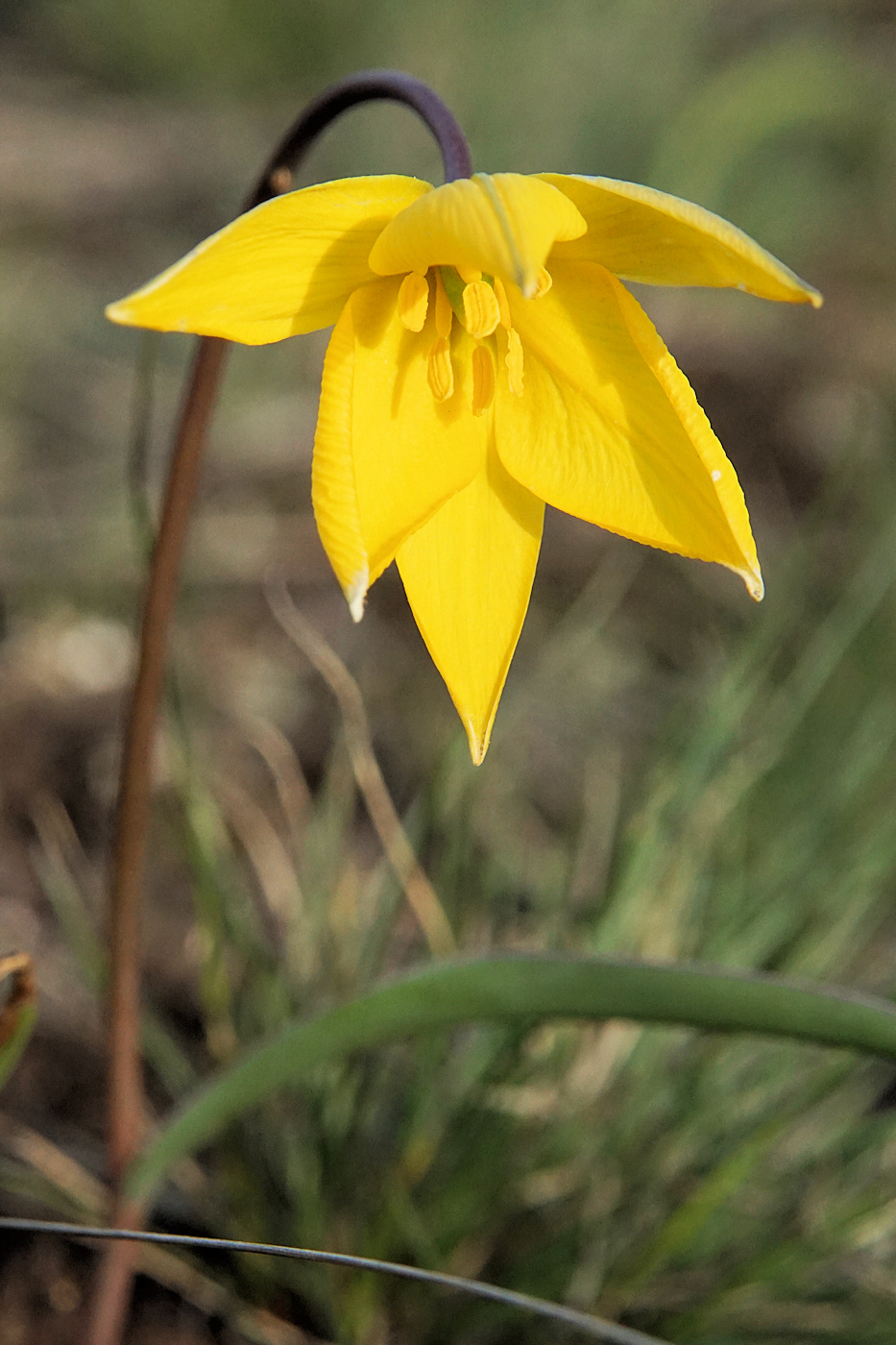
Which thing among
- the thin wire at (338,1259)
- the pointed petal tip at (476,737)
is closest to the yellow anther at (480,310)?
the pointed petal tip at (476,737)

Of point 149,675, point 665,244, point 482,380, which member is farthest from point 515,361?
point 149,675

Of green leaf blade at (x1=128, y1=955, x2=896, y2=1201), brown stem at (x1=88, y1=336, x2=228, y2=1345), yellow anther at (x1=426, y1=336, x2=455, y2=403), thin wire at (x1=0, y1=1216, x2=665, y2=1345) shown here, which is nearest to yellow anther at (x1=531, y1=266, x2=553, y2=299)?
yellow anther at (x1=426, y1=336, x2=455, y2=403)

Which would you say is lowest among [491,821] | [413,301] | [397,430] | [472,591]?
[491,821]

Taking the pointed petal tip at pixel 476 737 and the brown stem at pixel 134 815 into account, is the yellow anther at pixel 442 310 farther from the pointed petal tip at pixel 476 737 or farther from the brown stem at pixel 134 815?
the pointed petal tip at pixel 476 737

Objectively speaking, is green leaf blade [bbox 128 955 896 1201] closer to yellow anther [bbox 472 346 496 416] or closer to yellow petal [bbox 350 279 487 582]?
yellow petal [bbox 350 279 487 582]

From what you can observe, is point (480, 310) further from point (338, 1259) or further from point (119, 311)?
point (338, 1259)

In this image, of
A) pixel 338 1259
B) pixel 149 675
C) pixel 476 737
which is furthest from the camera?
pixel 149 675
